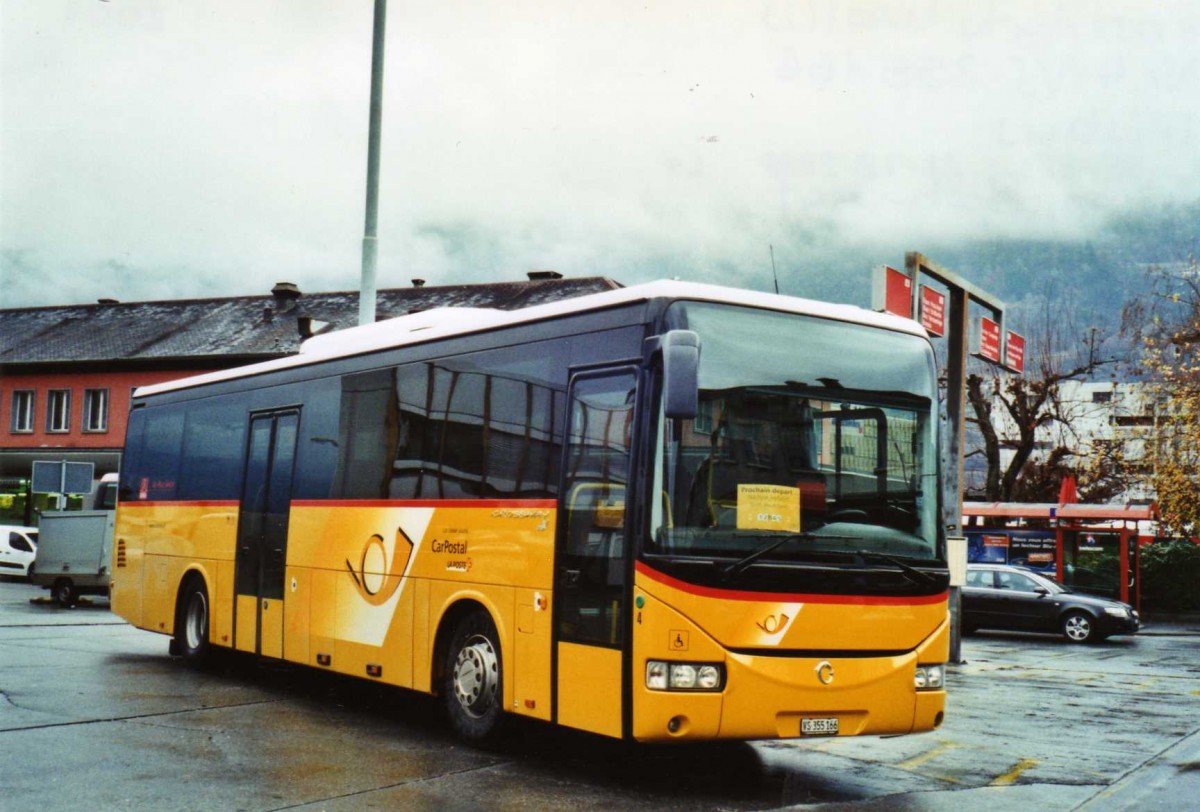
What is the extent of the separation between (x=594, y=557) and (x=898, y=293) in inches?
348

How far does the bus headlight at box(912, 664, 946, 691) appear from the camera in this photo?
8797 mm

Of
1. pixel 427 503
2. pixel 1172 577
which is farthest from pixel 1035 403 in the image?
pixel 427 503

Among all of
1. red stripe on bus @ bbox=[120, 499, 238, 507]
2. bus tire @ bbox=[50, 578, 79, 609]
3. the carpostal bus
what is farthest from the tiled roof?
the carpostal bus

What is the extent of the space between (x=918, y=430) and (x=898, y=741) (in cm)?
349

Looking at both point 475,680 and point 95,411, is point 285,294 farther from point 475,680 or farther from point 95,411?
point 475,680

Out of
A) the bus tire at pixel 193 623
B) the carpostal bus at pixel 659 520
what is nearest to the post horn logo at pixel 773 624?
the carpostal bus at pixel 659 520

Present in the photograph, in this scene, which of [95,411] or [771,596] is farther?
[95,411]

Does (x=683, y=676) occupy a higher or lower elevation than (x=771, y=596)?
lower

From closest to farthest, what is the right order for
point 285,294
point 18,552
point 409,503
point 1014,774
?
point 1014,774
point 409,503
point 18,552
point 285,294

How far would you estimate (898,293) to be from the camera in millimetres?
16297

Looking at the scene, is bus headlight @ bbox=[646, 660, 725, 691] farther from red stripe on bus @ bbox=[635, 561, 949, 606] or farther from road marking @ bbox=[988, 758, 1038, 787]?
road marking @ bbox=[988, 758, 1038, 787]

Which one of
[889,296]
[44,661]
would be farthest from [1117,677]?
[44,661]

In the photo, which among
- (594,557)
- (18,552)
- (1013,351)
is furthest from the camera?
(18,552)

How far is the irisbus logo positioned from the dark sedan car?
17.9 meters
